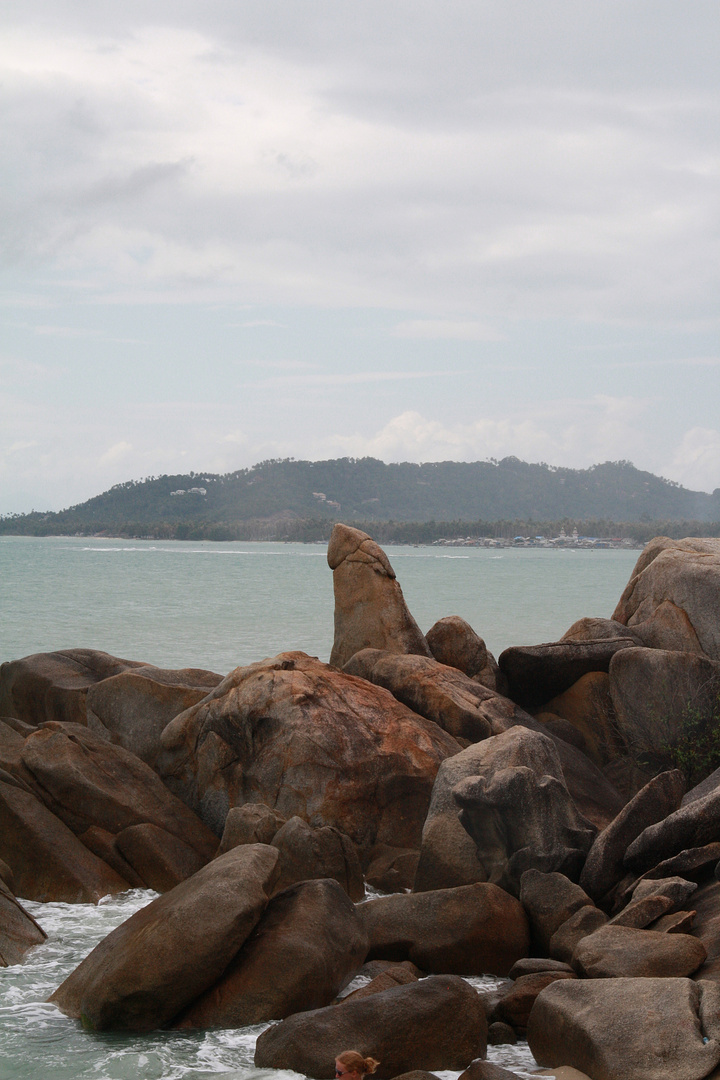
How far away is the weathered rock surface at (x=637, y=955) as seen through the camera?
862 cm

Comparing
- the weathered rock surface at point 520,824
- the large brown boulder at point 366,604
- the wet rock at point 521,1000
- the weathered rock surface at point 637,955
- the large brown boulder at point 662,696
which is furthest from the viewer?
the large brown boulder at point 366,604

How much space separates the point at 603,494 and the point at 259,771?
599 feet

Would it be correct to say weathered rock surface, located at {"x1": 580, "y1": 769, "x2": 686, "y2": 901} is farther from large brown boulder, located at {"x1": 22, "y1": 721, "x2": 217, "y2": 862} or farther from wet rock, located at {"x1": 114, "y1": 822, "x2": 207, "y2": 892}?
large brown boulder, located at {"x1": 22, "y1": 721, "x2": 217, "y2": 862}

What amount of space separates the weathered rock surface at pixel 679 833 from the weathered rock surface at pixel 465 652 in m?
7.15

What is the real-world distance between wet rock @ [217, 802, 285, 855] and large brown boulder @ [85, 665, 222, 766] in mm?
3782

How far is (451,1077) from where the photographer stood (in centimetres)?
802

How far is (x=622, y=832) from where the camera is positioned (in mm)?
11727

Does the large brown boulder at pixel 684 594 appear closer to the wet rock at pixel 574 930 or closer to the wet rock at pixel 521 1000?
the wet rock at pixel 574 930

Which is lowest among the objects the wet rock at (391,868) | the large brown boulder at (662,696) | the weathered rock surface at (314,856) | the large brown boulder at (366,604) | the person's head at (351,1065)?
the wet rock at (391,868)

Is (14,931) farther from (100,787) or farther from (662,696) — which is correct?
(662,696)

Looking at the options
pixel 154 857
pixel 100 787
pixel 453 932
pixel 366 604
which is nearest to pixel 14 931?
pixel 154 857

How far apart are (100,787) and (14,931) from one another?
109 inches

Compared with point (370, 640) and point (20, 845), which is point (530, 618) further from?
point (20, 845)

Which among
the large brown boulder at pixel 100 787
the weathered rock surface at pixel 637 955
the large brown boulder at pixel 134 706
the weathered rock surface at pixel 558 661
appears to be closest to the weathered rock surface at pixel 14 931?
the large brown boulder at pixel 100 787
